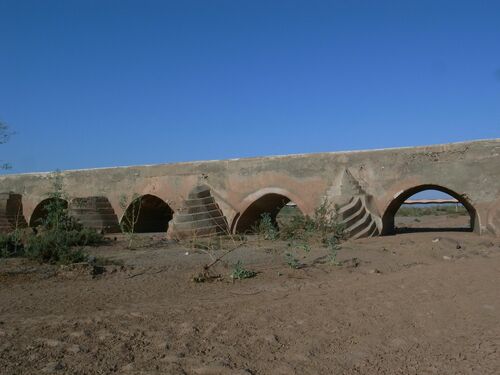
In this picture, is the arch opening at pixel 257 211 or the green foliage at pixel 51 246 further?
the arch opening at pixel 257 211

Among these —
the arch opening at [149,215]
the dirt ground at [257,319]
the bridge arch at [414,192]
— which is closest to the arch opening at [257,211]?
the bridge arch at [414,192]

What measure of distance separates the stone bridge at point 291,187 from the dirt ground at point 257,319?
348cm

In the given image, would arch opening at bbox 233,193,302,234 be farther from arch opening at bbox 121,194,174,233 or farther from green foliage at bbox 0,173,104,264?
green foliage at bbox 0,173,104,264

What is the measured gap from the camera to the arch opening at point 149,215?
1395 centimetres

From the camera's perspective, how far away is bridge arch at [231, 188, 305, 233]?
470 inches

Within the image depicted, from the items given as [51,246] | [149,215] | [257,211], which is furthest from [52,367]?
[149,215]

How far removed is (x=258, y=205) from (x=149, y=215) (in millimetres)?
4249

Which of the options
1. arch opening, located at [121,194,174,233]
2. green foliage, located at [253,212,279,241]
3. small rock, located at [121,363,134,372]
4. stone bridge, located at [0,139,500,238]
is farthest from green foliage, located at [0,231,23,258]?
small rock, located at [121,363,134,372]

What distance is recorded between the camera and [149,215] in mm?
15289

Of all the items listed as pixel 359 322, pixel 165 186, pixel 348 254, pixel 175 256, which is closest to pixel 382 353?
pixel 359 322

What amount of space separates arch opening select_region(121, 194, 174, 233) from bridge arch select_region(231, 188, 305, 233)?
2850 millimetres

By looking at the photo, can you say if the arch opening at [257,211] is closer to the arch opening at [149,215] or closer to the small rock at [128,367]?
the arch opening at [149,215]

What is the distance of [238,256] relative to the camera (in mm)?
7922

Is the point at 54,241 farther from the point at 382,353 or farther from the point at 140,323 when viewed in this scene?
the point at 382,353
